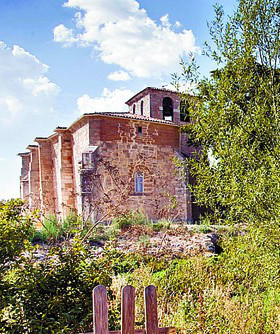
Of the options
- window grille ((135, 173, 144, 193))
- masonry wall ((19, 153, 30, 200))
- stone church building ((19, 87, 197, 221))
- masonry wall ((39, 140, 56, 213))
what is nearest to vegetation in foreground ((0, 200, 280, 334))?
stone church building ((19, 87, 197, 221))

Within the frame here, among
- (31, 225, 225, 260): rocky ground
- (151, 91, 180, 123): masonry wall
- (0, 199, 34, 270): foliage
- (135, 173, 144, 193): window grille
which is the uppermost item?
(151, 91, 180, 123): masonry wall

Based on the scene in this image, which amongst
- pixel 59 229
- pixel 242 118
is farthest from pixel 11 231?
pixel 59 229

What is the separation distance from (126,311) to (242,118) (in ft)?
11.9

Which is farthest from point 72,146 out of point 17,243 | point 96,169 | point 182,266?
point 17,243

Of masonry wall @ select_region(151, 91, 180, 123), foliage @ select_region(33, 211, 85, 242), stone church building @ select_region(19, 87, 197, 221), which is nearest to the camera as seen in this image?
foliage @ select_region(33, 211, 85, 242)

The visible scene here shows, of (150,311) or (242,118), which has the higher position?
(242,118)

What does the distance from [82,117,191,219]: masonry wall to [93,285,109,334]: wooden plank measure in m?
12.8

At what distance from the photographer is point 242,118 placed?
5.21 m

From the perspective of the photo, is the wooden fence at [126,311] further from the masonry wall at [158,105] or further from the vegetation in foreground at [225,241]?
the masonry wall at [158,105]

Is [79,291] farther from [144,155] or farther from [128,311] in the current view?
[144,155]

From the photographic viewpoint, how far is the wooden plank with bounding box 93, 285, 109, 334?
249cm

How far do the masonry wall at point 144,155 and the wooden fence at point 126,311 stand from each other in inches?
499

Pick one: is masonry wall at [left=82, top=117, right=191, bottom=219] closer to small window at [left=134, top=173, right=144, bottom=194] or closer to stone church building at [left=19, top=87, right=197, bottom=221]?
stone church building at [left=19, top=87, right=197, bottom=221]

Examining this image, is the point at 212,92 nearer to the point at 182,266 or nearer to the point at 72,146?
the point at 182,266
